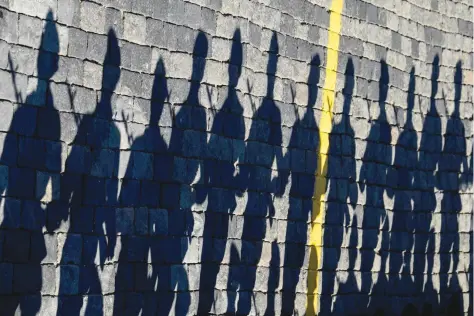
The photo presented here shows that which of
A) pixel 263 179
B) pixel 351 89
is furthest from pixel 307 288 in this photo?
pixel 351 89

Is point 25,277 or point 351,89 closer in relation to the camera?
point 25,277

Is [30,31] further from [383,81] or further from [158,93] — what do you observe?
[383,81]

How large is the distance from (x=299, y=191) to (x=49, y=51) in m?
2.70

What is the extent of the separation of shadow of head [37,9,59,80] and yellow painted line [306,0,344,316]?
2.82 meters

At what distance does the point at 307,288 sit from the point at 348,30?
6.54 ft

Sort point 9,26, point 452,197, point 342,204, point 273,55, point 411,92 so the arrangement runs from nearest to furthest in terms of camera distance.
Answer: point 9,26 → point 273,55 → point 342,204 → point 411,92 → point 452,197

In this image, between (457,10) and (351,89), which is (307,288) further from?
(457,10)

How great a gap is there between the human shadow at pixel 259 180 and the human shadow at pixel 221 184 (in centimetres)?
12

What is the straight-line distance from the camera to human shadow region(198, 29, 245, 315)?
799 cm

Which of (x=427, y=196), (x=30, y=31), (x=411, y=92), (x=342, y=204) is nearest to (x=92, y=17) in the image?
(x=30, y=31)

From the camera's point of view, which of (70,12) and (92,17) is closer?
(70,12)

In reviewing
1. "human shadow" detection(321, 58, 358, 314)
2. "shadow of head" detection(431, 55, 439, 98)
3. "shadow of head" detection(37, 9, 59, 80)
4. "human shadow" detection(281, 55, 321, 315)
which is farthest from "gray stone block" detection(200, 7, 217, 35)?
"shadow of head" detection(431, 55, 439, 98)

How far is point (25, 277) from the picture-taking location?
21.9ft

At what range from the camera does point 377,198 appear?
9828 mm
